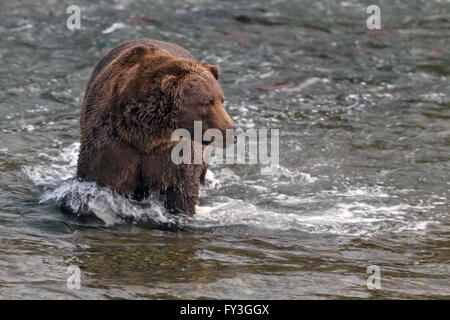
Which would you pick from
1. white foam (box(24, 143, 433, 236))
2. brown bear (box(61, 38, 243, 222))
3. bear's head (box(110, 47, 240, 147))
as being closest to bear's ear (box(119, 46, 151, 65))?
brown bear (box(61, 38, 243, 222))

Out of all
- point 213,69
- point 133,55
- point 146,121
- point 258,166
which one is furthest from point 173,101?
point 258,166

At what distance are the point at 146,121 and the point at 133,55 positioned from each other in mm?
676

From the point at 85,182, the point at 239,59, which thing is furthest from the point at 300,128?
the point at 85,182

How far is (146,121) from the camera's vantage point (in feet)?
19.5

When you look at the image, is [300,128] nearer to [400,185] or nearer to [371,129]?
[371,129]

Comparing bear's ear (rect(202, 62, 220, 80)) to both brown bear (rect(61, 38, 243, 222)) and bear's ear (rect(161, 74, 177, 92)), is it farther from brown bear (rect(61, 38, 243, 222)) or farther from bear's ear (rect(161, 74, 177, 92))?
bear's ear (rect(161, 74, 177, 92))

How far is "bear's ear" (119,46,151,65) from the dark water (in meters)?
1.02

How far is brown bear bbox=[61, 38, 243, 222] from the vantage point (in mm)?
→ 5922

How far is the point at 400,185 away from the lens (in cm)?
765

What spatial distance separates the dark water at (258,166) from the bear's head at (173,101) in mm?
745

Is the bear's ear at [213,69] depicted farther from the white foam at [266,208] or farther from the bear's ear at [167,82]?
the white foam at [266,208]

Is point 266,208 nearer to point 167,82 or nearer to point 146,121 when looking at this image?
point 146,121

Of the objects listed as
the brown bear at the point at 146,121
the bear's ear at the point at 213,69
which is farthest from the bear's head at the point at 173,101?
the bear's ear at the point at 213,69
